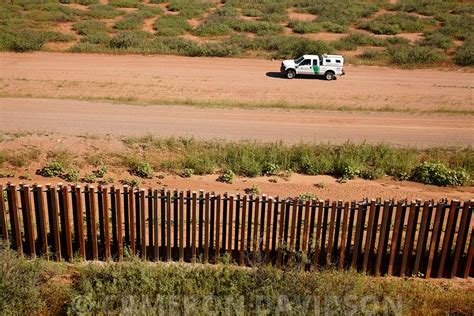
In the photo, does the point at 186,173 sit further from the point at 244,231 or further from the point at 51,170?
the point at 244,231

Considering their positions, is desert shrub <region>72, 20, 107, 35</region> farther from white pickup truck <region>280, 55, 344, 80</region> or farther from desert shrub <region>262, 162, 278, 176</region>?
desert shrub <region>262, 162, 278, 176</region>

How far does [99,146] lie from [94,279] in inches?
321

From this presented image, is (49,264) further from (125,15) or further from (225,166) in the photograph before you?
(125,15)

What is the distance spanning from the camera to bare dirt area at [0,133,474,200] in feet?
46.1

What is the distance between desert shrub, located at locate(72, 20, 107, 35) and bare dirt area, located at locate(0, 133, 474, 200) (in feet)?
76.9

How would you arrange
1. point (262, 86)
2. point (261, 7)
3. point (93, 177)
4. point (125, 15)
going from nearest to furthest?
point (93, 177) → point (262, 86) → point (125, 15) → point (261, 7)

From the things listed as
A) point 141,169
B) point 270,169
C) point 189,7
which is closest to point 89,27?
point 189,7

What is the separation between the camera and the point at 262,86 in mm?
27641

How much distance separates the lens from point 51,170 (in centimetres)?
1439

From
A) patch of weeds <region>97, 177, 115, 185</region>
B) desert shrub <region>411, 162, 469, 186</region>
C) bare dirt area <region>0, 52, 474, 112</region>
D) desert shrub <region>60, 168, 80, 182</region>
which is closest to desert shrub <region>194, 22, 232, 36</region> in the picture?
bare dirt area <region>0, 52, 474, 112</region>

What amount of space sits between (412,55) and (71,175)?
26.9 m

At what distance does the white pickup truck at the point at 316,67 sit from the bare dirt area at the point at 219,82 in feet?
1.76

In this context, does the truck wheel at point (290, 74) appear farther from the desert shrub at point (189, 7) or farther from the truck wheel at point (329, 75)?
the desert shrub at point (189, 7)

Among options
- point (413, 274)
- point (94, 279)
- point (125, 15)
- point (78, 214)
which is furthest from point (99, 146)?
point (125, 15)
